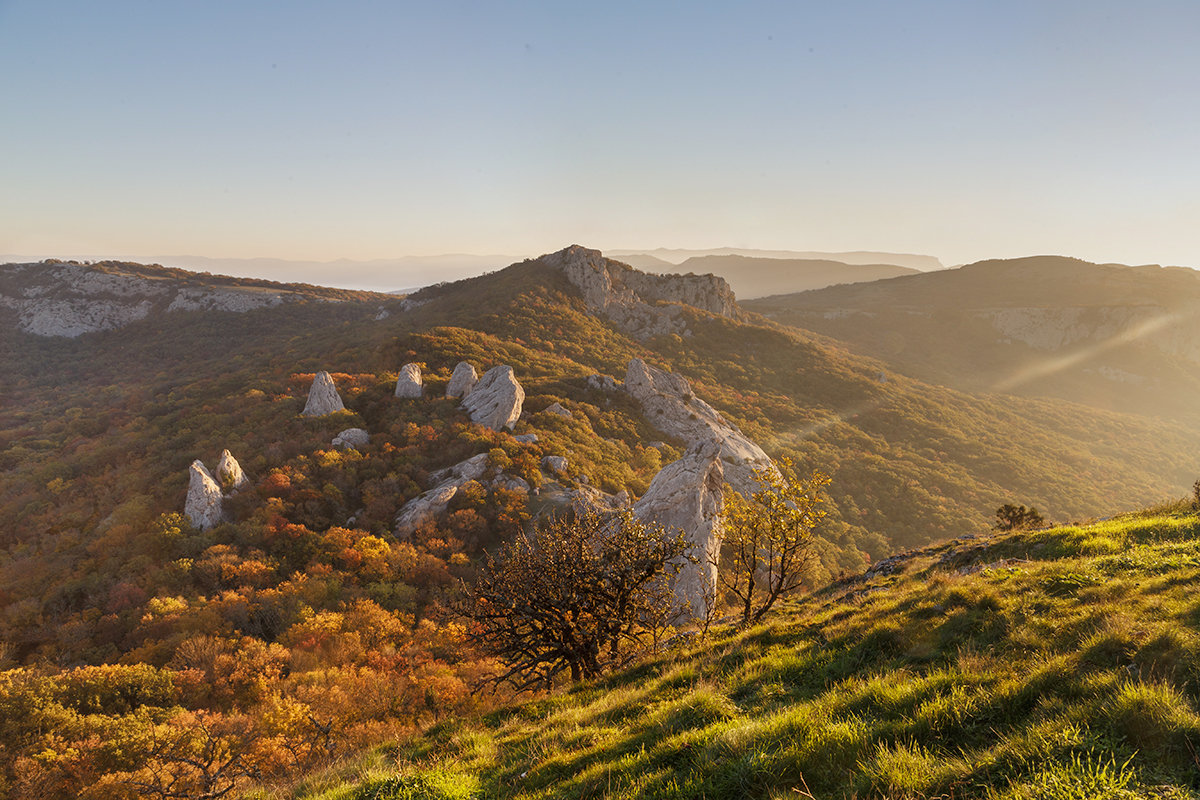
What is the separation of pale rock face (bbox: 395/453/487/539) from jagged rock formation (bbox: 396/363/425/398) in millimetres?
11283

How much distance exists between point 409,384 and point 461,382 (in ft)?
14.2

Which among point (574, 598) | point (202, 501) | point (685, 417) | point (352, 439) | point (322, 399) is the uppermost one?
point (322, 399)

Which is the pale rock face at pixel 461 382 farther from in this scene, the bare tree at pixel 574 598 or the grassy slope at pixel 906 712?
the grassy slope at pixel 906 712

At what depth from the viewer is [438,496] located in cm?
2669

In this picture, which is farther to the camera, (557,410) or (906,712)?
(557,410)

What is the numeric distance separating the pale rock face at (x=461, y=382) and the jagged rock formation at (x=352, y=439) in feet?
27.6

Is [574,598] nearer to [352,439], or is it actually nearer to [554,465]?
[554,465]

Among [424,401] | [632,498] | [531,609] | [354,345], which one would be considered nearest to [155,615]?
[531,609]

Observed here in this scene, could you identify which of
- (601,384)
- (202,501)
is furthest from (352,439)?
(601,384)

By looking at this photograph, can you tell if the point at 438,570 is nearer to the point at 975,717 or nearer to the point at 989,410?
the point at 975,717

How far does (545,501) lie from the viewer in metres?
27.9

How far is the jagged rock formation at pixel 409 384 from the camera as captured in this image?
3794 centimetres

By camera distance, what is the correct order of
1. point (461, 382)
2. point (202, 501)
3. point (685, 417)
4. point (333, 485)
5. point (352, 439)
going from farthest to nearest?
1. point (685, 417)
2. point (461, 382)
3. point (352, 439)
4. point (333, 485)
5. point (202, 501)

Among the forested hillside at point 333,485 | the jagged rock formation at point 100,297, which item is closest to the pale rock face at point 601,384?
the forested hillside at point 333,485
